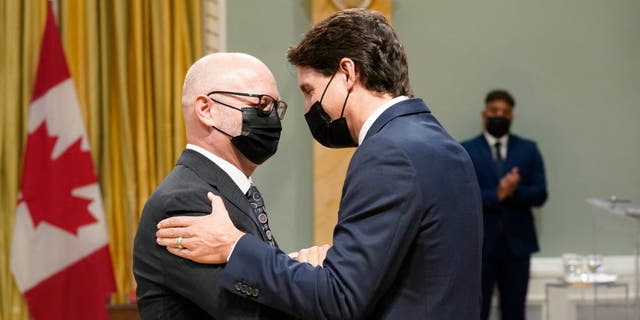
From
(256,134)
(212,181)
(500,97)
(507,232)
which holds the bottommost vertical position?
(507,232)

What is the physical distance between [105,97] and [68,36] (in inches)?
16.7

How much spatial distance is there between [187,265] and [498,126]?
14.5ft

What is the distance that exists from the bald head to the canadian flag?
329 centimetres

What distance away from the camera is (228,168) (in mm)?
2475

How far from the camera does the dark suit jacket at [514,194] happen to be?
620cm

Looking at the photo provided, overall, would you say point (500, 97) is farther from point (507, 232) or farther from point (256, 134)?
point (256, 134)

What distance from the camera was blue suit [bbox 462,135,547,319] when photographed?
6.20 metres

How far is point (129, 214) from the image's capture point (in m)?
5.79

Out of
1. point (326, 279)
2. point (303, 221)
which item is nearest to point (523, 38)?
point (303, 221)

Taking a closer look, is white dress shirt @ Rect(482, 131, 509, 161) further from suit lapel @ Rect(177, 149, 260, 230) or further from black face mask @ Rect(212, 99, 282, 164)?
suit lapel @ Rect(177, 149, 260, 230)

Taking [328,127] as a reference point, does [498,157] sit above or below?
below

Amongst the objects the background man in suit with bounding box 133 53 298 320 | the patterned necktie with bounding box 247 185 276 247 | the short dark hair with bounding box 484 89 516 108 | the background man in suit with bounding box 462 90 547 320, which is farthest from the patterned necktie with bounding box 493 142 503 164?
the patterned necktie with bounding box 247 185 276 247

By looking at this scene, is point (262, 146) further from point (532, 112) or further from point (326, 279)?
point (532, 112)

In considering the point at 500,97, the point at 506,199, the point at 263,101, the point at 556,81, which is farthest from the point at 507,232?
the point at 263,101
